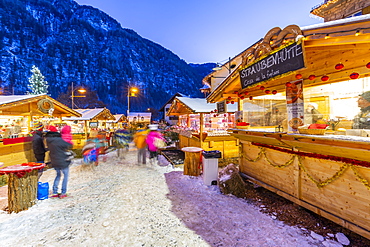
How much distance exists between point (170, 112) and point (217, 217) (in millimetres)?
14161

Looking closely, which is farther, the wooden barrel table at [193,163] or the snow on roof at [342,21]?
the wooden barrel table at [193,163]

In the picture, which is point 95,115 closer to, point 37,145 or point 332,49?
point 37,145

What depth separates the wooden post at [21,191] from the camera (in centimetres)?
461

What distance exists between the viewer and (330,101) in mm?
5797

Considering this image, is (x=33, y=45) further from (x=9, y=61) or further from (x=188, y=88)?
(x=188, y=88)

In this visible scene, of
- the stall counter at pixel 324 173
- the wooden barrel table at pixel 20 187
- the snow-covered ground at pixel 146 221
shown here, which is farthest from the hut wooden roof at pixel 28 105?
the stall counter at pixel 324 173

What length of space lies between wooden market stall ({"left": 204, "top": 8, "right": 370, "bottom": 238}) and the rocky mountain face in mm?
80986

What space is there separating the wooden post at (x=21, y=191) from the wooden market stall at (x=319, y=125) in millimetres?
6873

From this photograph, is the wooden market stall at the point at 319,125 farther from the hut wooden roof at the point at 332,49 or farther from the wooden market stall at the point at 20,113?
the wooden market stall at the point at 20,113

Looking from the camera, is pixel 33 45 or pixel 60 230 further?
pixel 33 45

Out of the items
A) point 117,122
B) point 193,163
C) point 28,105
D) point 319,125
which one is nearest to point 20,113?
point 28,105

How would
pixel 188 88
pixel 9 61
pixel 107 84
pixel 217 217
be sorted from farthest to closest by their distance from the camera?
pixel 188 88 < pixel 107 84 < pixel 9 61 < pixel 217 217

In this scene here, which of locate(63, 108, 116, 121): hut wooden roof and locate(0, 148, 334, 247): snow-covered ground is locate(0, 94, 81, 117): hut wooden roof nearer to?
locate(63, 108, 116, 121): hut wooden roof

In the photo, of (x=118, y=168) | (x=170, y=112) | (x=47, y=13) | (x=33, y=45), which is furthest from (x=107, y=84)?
(x=118, y=168)
